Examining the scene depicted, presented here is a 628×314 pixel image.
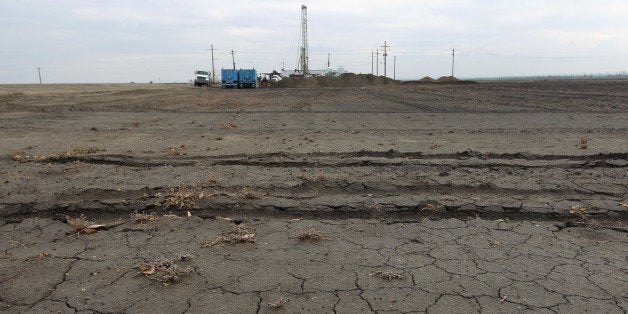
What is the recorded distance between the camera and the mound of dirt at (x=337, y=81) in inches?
2712

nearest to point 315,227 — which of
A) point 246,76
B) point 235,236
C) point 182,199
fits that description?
point 235,236

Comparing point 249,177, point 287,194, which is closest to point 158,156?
point 249,177

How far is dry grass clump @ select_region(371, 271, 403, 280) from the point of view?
12.6 ft

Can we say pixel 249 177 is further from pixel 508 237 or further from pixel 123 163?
pixel 508 237

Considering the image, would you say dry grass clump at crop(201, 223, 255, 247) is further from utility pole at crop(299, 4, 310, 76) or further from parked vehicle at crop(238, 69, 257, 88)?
utility pole at crop(299, 4, 310, 76)

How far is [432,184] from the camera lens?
6766mm

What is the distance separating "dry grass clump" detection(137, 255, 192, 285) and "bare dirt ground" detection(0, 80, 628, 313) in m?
0.02

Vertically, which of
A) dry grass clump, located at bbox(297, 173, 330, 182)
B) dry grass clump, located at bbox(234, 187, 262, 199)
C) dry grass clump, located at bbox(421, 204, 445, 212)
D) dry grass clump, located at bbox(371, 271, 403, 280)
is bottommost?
dry grass clump, located at bbox(371, 271, 403, 280)

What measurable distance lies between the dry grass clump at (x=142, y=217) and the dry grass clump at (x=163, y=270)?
1234mm

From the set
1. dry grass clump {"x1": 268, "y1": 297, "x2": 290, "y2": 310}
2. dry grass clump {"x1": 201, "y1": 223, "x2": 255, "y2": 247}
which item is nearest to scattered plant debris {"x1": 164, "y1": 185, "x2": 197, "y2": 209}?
dry grass clump {"x1": 201, "y1": 223, "x2": 255, "y2": 247}

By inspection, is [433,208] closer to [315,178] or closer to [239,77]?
[315,178]

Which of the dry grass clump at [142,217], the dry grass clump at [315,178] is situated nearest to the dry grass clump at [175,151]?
the dry grass clump at [315,178]

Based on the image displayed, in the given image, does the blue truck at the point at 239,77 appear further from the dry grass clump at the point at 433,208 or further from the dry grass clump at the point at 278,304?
the dry grass clump at the point at 278,304

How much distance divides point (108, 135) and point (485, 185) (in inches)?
411
